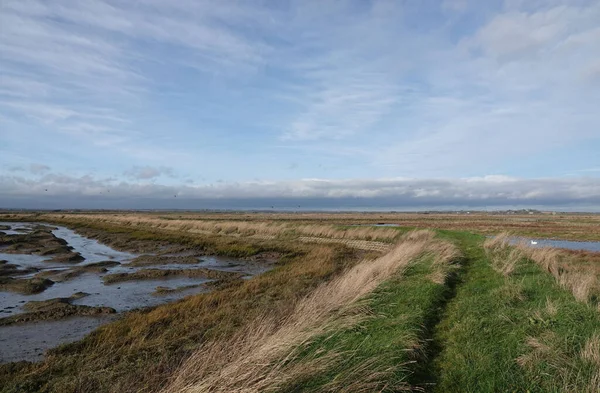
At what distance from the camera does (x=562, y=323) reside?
7.56 metres

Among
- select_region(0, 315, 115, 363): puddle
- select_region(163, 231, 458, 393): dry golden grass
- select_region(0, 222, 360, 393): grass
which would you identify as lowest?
select_region(0, 315, 115, 363): puddle

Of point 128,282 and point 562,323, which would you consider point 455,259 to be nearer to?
point 562,323

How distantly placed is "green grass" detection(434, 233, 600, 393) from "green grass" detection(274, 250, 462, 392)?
14.8 inches

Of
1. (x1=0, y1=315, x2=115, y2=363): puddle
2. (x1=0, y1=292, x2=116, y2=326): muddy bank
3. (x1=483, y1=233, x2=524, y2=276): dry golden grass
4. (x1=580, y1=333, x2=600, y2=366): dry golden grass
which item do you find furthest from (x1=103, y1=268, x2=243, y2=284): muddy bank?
(x1=580, y1=333, x2=600, y2=366): dry golden grass

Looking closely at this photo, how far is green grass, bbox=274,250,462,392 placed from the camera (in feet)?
17.2

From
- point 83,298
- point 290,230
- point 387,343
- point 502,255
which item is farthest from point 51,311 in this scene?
point 290,230

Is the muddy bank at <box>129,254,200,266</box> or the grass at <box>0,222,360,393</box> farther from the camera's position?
the muddy bank at <box>129,254,200,266</box>

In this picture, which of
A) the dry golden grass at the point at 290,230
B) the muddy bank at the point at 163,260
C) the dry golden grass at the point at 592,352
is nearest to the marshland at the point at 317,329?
the dry golden grass at the point at 592,352

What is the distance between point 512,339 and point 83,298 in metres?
15.2

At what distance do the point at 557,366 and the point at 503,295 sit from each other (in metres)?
4.67

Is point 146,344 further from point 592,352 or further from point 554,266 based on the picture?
point 554,266

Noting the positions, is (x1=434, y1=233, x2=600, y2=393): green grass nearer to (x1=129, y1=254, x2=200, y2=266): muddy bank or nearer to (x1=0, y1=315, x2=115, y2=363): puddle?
(x1=0, y1=315, x2=115, y2=363): puddle

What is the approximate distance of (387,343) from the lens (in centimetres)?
666

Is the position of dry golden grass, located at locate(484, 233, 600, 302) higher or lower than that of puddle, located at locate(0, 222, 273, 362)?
higher
